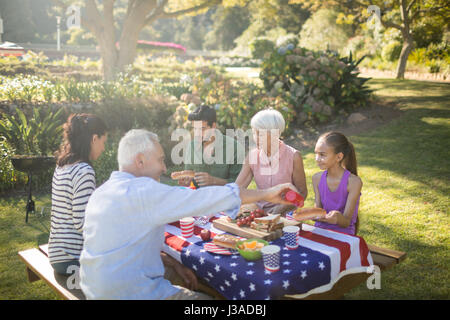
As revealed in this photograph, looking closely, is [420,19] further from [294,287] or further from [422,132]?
[294,287]

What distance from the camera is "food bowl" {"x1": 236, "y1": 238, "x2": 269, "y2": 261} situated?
7.90ft


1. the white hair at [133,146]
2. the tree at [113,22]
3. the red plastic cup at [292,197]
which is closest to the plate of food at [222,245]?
the red plastic cup at [292,197]

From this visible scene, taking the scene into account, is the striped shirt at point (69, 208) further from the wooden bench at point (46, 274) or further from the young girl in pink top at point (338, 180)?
the young girl in pink top at point (338, 180)

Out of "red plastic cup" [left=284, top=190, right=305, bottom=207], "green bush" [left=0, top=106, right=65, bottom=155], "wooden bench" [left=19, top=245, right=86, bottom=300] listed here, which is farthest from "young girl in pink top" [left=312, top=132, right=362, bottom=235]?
"green bush" [left=0, top=106, right=65, bottom=155]

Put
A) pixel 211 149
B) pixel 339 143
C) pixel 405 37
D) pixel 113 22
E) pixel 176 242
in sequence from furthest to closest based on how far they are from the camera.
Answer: pixel 113 22
pixel 405 37
pixel 211 149
pixel 339 143
pixel 176 242

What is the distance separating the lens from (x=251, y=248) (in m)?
2.46

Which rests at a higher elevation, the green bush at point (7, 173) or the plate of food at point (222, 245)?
the plate of food at point (222, 245)

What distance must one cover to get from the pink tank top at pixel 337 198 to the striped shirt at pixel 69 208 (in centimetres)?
209

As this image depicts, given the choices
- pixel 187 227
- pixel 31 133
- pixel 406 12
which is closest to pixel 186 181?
pixel 187 227

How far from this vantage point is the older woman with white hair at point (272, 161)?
12.1 ft

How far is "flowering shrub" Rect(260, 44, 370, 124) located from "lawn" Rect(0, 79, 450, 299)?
52.9 inches

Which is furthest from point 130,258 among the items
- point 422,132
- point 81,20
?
point 81,20

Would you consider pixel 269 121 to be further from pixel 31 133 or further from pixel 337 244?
pixel 31 133

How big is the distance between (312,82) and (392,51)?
10.1 m
